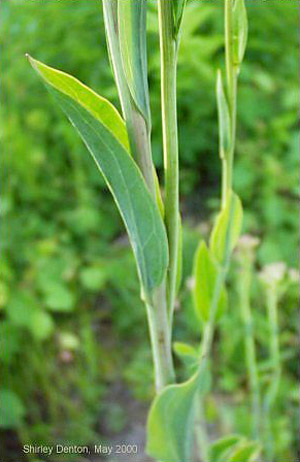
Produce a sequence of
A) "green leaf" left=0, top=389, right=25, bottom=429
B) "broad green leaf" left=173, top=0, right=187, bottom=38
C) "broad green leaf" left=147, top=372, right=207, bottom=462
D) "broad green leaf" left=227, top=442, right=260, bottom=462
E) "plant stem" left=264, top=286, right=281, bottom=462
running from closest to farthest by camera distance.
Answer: "broad green leaf" left=173, top=0, right=187, bottom=38 < "broad green leaf" left=147, top=372, right=207, bottom=462 < "broad green leaf" left=227, top=442, right=260, bottom=462 < "plant stem" left=264, top=286, right=281, bottom=462 < "green leaf" left=0, top=389, right=25, bottom=429

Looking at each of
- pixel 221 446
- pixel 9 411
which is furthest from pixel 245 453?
pixel 9 411

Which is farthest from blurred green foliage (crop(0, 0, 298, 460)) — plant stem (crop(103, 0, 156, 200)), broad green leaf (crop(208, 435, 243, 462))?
plant stem (crop(103, 0, 156, 200))

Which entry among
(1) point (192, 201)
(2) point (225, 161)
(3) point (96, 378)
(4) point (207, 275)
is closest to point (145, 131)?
(2) point (225, 161)

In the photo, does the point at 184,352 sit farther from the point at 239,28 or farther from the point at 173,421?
the point at 239,28

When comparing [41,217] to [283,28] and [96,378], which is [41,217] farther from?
[283,28]

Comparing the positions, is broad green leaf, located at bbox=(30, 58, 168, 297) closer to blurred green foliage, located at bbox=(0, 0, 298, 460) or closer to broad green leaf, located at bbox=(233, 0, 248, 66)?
broad green leaf, located at bbox=(233, 0, 248, 66)
